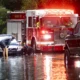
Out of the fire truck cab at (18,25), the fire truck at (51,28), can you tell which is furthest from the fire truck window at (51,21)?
the fire truck cab at (18,25)

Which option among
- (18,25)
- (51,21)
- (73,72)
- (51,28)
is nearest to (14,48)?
(51,28)

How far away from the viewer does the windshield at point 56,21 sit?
1175 inches

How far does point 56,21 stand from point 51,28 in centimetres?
51

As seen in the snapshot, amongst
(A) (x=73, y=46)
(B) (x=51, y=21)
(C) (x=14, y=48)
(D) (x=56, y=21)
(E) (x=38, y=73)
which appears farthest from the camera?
(D) (x=56, y=21)

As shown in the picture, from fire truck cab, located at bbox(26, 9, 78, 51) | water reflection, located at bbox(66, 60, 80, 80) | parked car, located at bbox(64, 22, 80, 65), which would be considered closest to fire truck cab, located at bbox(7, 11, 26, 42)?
fire truck cab, located at bbox(26, 9, 78, 51)

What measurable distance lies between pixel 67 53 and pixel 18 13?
13.3 m

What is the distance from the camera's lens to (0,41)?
27.9 metres

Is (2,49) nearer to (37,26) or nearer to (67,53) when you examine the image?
(37,26)

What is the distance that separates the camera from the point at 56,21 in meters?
30.0

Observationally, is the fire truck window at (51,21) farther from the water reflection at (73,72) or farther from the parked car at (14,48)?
the water reflection at (73,72)

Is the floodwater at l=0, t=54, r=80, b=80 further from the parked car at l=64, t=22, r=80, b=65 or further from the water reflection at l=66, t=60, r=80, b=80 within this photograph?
the parked car at l=64, t=22, r=80, b=65

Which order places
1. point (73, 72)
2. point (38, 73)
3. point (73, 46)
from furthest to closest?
point (73, 46) < point (73, 72) < point (38, 73)

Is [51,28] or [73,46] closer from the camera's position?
[73,46]

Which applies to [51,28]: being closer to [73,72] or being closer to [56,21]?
[56,21]
